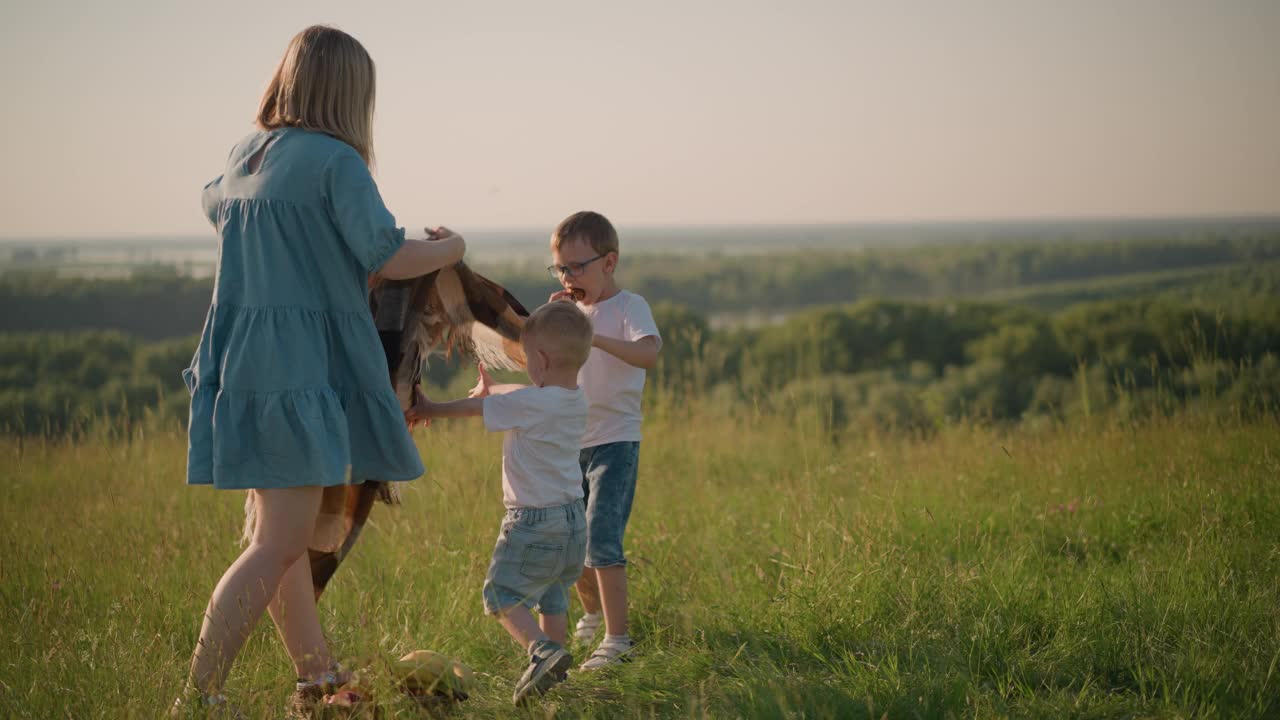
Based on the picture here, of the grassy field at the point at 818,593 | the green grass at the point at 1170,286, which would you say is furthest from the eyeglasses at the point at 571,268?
the green grass at the point at 1170,286

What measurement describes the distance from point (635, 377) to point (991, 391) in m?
17.3

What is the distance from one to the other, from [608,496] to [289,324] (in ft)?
4.26

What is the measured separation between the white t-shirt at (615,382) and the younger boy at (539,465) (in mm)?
453

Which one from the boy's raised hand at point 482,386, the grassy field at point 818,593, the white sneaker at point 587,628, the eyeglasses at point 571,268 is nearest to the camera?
the grassy field at point 818,593

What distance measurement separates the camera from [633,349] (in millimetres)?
3195

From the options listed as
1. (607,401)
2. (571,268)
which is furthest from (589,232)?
(607,401)

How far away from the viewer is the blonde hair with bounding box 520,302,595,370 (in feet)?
9.33

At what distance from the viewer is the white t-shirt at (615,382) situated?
334 centimetres

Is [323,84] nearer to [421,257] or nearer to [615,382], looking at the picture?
[421,257]

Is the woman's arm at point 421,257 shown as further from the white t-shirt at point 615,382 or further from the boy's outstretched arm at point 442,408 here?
the white t-shirt at point 615,382

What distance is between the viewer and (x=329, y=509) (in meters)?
2.83

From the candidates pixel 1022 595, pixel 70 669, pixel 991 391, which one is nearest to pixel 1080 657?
pixel 1022 595

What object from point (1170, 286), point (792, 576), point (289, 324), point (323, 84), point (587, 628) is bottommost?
point (587, 628)

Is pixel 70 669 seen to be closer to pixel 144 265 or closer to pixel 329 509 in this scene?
pixel 329 509
